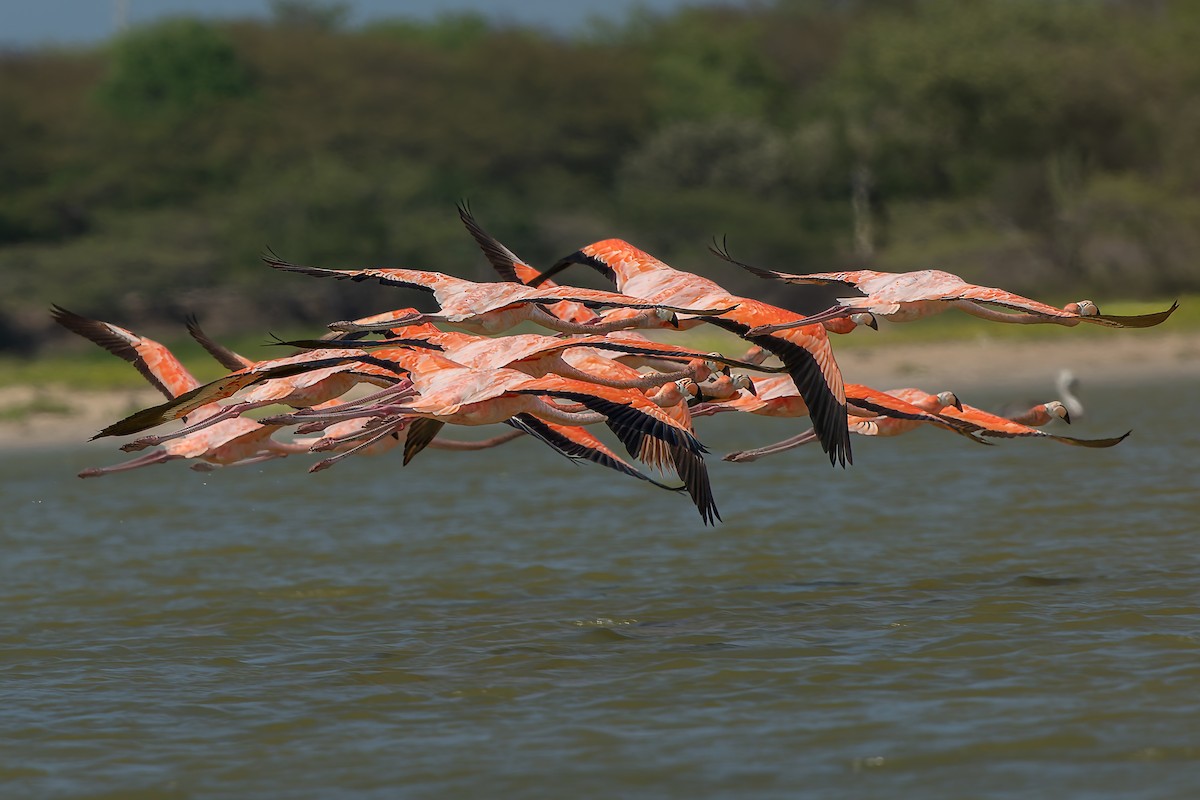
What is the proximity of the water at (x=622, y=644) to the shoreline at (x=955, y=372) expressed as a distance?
5505 millimetres

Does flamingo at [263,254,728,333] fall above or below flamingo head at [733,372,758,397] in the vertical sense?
above

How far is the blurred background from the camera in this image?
34.4 metres

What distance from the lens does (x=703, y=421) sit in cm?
2761

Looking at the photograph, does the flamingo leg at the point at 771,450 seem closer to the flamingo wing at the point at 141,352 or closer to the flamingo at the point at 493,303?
the flamingo at the point at 493,303

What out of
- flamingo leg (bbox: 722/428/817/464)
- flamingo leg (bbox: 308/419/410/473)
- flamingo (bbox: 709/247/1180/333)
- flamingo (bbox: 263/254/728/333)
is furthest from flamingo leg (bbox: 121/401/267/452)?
flamingo (bbox: 709/247/1180/333)

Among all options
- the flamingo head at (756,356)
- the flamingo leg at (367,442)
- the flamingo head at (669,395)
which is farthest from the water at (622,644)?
the flamingo head at (756,356)

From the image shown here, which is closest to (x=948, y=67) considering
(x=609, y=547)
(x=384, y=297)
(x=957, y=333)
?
(x=957, y=333)

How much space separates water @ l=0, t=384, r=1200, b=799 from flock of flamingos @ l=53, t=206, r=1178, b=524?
107 centimetres

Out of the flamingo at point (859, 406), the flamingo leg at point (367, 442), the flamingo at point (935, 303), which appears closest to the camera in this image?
the flamingo at point (935, 303)

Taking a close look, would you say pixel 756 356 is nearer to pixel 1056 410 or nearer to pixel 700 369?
pixel 700 369

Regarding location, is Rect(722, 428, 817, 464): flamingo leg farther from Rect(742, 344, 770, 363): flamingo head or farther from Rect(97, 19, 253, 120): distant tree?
Rect(97, 19, 253, 120): distant tree

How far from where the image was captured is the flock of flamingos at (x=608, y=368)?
8828 mm

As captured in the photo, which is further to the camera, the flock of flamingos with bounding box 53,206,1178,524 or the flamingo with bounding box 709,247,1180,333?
the flock of flamingos with bounding box 53,206,1178,524

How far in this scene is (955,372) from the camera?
88.8 ft
